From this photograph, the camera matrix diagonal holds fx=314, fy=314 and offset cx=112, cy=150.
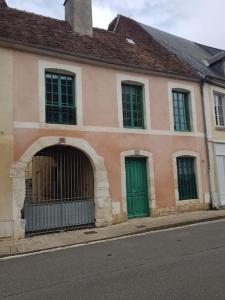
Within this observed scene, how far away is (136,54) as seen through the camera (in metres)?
12.4

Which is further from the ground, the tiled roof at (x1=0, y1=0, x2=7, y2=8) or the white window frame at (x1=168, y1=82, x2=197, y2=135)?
the tiled roof at (x1=0, y1=0, x2=7, y2=8)

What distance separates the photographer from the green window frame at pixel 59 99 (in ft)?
31.7

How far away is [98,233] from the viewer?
8891 mm

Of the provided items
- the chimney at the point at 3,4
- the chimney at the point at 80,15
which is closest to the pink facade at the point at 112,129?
the chimney at the point at 80,15

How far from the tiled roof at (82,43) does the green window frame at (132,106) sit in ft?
2.71

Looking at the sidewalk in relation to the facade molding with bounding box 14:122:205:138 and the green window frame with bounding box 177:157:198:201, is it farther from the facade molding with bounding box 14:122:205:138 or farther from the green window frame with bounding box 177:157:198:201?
the facade molding with bounding box 14:122:205:138

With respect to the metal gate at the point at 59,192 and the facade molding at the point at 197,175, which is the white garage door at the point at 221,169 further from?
the metal gate at the point at 59,192

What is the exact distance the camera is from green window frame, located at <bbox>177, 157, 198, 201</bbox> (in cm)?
1204

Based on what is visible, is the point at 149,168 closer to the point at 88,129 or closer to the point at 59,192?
the point at 88,129

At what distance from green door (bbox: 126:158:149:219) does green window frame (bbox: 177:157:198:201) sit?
159 centimetres

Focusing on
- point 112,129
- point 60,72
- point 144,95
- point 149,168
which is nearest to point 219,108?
point 144,95

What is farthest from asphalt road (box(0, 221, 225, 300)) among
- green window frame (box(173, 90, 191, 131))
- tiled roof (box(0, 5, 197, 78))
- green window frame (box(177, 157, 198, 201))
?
tiled roof (box(0, 5, 197, 78))

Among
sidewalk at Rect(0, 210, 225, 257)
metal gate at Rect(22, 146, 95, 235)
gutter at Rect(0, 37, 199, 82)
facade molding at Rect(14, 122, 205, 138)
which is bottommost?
sidewalk at Rect(0, 210, 225, 257)

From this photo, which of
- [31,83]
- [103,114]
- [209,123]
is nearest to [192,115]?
[209,123]
